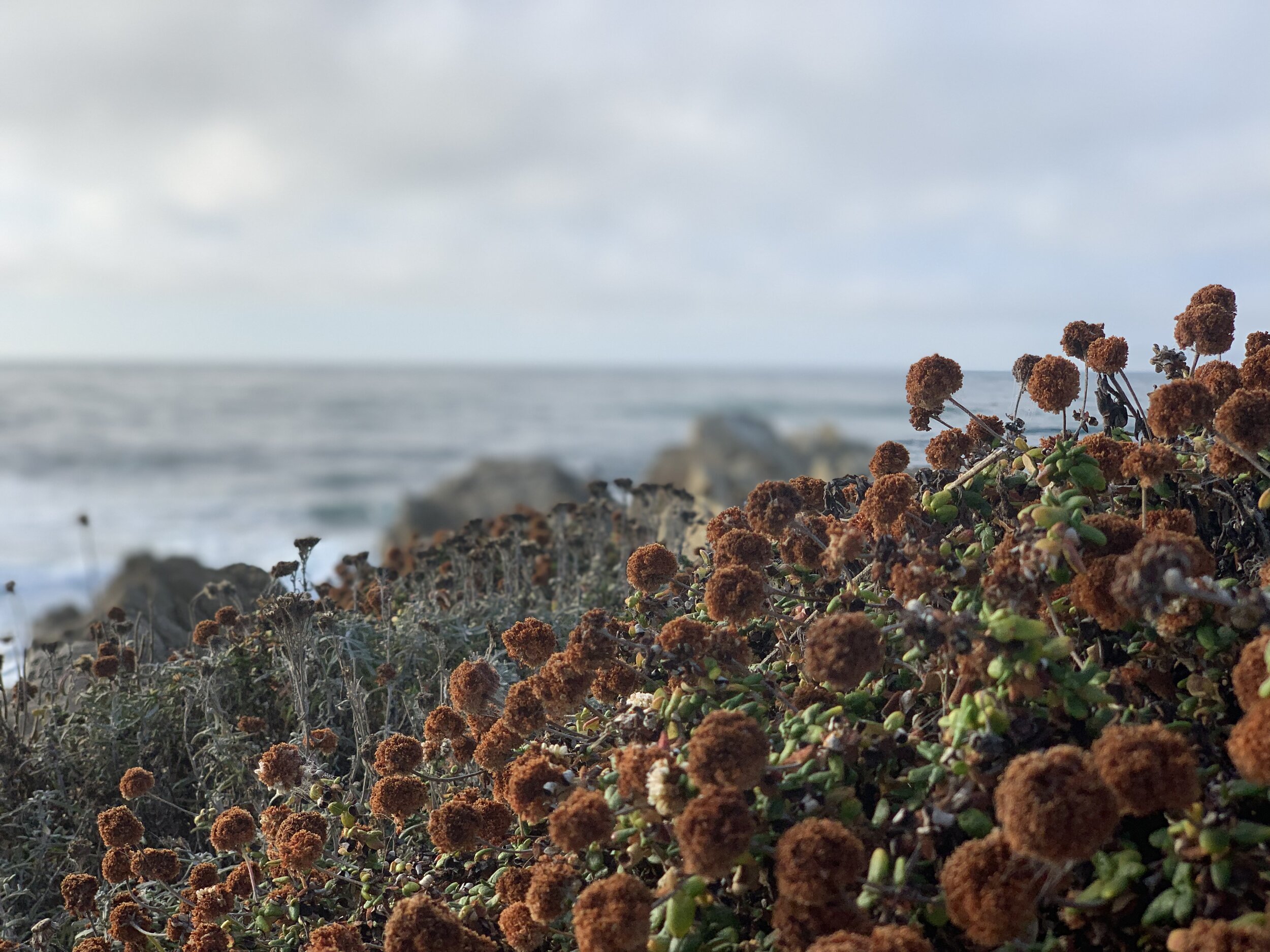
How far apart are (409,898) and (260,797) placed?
6.62ft

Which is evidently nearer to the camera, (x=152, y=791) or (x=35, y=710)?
(x=152, y=791)

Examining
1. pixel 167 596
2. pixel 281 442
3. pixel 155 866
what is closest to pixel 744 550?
pixel 155 866

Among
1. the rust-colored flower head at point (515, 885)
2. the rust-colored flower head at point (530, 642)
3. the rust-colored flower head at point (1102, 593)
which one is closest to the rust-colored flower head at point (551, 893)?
the rust-colored flower head at point (515, 885)

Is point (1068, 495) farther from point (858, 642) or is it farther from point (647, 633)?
point (647, 633)

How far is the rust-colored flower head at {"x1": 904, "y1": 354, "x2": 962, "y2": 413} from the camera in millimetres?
2344

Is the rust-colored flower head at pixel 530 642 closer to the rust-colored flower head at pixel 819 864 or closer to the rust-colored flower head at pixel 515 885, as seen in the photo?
the rust-colored flower head at pixel 515 885

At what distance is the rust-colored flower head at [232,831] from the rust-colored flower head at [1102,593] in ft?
6.66

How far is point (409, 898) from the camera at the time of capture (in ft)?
6.01

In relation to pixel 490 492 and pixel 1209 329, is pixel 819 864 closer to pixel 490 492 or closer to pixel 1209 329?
pixel 1209 329

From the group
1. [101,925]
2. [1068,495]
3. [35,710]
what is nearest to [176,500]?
[35,710]

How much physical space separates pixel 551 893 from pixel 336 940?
47 cm

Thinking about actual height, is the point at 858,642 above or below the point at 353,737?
above

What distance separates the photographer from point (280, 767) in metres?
2.54

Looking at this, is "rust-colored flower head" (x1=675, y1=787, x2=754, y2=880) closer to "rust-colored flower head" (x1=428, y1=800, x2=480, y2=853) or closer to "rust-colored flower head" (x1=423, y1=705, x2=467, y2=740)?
"rust-colored flower head" (x1=428, y1=800, x2=480, y2=853)
